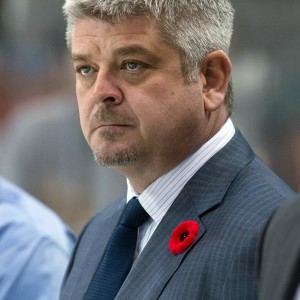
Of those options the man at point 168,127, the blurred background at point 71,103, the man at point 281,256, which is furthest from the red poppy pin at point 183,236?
the blurred background at point 71,103

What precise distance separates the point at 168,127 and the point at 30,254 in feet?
3.61

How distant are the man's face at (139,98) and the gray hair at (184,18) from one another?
0.06ft

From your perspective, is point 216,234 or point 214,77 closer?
point 216,234

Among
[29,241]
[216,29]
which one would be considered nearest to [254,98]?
[29,241]

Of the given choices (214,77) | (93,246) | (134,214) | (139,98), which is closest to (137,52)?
(139,98)

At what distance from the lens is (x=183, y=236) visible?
2.17 meters

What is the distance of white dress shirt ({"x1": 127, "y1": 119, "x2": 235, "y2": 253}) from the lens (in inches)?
89.6

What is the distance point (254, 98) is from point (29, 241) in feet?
7.72

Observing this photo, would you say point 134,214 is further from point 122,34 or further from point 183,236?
point 122,34

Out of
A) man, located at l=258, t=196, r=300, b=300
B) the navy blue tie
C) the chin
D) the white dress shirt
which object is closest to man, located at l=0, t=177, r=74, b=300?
the navy blue tie

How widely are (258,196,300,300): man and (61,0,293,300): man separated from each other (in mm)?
648

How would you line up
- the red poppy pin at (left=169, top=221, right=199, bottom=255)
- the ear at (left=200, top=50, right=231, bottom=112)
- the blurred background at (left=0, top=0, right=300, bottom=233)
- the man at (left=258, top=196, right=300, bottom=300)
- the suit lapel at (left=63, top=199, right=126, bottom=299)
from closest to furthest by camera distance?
the man at (left=258, top=196, right=300, bottom=300) → the red poppy pin at (left=169, top=221, right=199, bottom=255) → the ear at (left=200, top=50, right=231, bottom=112) → the suit lapel at (left=63, top=199, right=126, bottom=299) → the blurred background at (left=0, top=0, right=300, bottom=233)

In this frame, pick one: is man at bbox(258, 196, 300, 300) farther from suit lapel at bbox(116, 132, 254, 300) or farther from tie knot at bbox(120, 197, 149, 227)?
tie knot at bbox(120, 197, 149, 227)

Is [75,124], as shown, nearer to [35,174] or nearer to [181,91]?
[35,174]
